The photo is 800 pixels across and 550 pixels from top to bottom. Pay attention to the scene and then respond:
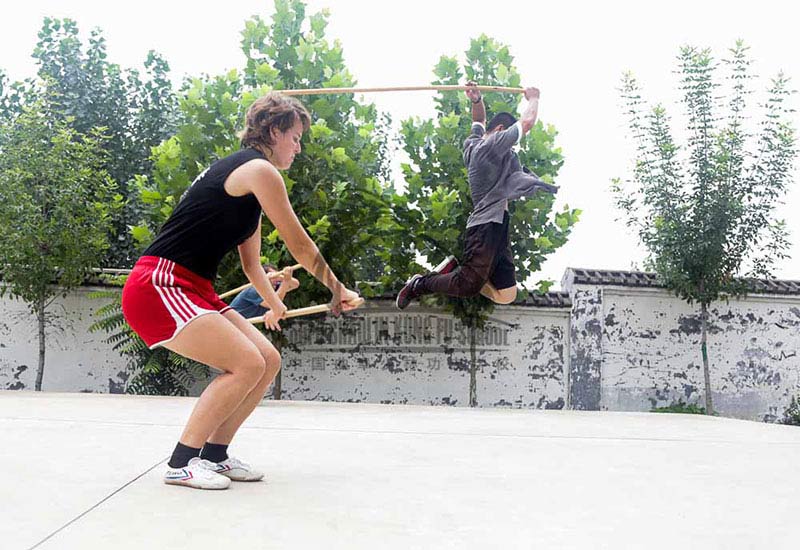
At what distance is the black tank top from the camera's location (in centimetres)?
259

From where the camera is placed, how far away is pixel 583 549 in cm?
205

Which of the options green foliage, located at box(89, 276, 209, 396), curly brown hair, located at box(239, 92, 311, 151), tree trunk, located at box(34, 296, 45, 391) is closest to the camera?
curly brown hair, located at box(239, 92, 311, 151)

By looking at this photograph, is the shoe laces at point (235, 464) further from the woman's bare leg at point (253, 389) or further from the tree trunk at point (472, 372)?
the tree trunk at point (472, 372)

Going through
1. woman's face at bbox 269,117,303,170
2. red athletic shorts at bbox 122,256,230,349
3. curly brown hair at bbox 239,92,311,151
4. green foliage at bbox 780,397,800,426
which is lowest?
green foliage at bbox 780,397,800,426

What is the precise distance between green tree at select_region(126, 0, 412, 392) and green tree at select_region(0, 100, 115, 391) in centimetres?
92

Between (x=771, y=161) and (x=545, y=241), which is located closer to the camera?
(x=545, y=241)

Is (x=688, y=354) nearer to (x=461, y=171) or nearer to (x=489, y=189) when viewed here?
(x=461, y=171)

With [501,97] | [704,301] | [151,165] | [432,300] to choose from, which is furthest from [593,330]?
[151,165]

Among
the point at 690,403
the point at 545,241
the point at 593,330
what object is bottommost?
the point at 690,403

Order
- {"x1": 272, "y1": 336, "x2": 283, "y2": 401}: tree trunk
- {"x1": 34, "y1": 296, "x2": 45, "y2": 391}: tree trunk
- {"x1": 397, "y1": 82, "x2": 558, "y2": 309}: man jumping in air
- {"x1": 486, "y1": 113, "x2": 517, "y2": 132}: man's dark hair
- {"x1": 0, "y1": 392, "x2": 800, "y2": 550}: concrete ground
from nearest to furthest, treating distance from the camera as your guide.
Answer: {"x1": 0, "y1": 392, "x2": 800, "y2": 550}: concrete ground
{"x1": 397, "y1": 82, "x2": 558, "y2": 309}: man jumping in air
{"x1": 486, "y1": 113, "x2": 517, "y2": 132}: man's dark hair
{"x1": 272, "y1": 336, "x2": 283, "y2": 401}: tree trunk
{"x1": 34, "y1": 296, "x2": 45, "y2": 391}: tree trunk

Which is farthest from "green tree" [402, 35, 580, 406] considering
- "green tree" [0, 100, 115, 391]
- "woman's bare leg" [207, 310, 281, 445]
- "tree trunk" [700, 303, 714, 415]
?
"woman's bare leg" [207, 310, 281, 445]

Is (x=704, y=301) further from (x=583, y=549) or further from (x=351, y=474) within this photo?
(x=583, y=549)

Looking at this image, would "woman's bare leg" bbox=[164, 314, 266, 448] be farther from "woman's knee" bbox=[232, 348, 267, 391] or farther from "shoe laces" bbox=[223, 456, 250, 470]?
"shoe laces" bbox=[223, 456, 250, 470]

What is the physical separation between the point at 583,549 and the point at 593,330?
745cm
